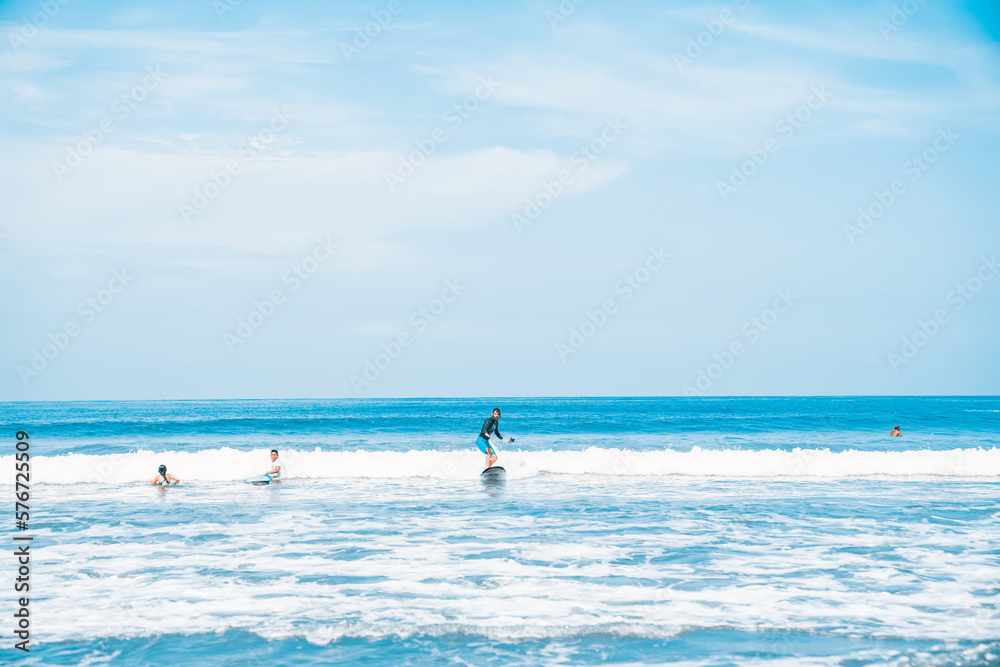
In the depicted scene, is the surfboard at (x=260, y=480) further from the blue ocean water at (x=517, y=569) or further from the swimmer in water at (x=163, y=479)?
the swimmer in water at (x=163, y=479)

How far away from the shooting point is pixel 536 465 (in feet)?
90.1

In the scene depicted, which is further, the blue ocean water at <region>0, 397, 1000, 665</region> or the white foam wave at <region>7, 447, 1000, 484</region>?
the white foam wave at <region>7, 447, 1000, 484</region>

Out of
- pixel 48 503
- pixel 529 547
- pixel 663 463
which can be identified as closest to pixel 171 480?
pixel 48 503

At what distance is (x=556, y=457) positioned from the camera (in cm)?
2848

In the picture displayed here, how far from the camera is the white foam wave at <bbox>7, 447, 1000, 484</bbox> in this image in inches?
1008

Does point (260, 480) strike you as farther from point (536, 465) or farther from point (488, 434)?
point (536, 465)

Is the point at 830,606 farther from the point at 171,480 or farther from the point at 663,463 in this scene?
the point at 171,480

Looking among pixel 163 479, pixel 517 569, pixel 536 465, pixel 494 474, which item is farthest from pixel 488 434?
pixel 517 569

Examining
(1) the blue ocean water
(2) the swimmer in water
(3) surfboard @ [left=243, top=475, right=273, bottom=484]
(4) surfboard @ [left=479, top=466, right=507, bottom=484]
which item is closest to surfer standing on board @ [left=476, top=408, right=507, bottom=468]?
(4) surfboard @ [left=479, top=466, right=507, bottom=484]

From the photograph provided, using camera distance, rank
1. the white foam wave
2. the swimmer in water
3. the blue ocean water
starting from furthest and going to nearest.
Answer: the white foam wave < the swimmer in water < the blue ocean water

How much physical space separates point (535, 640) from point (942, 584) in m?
6.43

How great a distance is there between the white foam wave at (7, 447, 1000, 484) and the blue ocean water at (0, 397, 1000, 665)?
1.41ft

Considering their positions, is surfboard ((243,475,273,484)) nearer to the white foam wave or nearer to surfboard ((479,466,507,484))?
the white foam wave

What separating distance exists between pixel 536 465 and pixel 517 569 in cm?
1624
